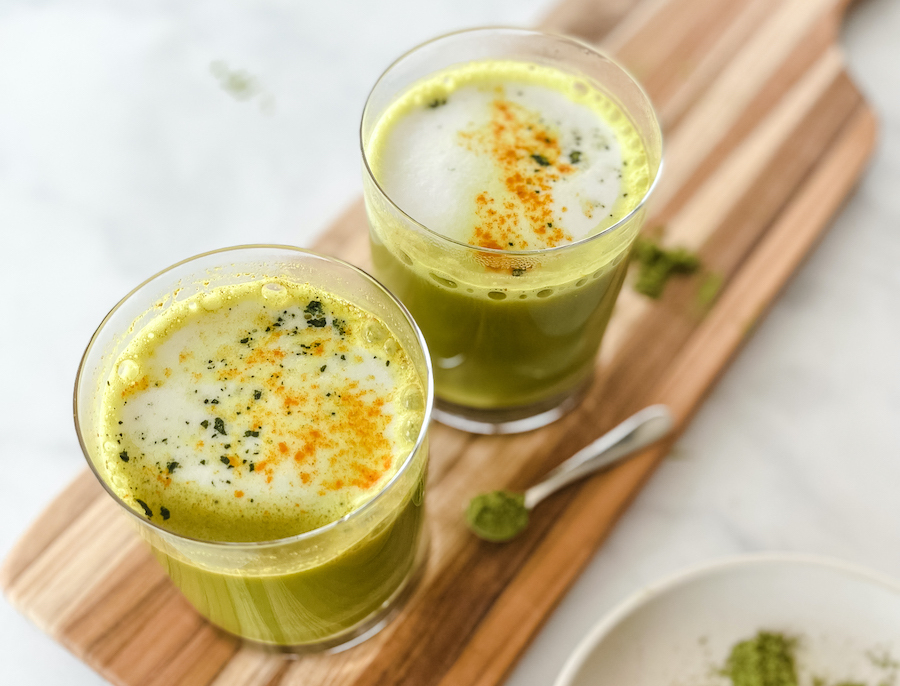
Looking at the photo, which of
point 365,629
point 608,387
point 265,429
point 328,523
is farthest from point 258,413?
point 608,387

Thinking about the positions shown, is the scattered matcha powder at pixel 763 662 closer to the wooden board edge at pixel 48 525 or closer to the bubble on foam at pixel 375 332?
the bubble on foam at pixel 375 332

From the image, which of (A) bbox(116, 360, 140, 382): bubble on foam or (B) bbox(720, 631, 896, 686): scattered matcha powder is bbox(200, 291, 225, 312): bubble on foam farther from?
(B) bbox(720, 631, 896, 686): scattered matcha powder

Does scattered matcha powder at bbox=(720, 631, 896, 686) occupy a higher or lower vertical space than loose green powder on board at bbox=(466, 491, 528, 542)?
higher

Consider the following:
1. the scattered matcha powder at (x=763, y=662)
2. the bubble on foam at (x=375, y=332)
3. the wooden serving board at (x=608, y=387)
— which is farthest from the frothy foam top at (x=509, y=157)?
the scattered matcha powder at (x=763, y=662)

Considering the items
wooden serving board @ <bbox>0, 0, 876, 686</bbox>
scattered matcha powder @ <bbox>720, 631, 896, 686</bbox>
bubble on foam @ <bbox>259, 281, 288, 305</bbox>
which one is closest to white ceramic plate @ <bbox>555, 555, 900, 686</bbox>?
scattered matcha powder @ <bbox>720, 631, 896, 686</bbox>

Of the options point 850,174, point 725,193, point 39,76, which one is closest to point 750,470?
point 725,193

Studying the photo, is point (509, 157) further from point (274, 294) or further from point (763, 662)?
point (763, 662)
